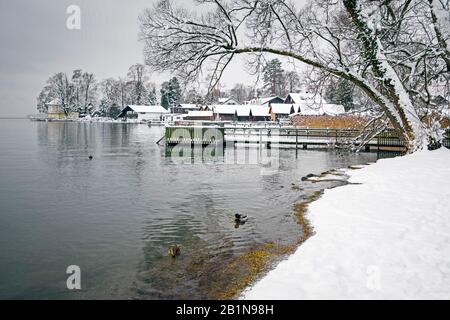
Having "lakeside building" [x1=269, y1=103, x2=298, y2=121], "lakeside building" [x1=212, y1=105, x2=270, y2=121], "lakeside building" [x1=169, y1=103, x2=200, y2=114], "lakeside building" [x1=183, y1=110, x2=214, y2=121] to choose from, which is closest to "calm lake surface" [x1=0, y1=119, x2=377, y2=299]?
"lakeside building" [x1=183, y1=110, x2=214, y2=121]

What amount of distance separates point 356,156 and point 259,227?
22.7m

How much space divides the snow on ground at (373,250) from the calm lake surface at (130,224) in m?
1.29

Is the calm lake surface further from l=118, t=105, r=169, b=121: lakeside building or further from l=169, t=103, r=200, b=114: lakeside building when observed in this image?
l=118, t=105, r=169, b=121: lakeside building

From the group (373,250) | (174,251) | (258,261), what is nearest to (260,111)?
(174,251)

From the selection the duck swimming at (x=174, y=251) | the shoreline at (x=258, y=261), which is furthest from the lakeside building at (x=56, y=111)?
the shoreline at (x=258, y=261)

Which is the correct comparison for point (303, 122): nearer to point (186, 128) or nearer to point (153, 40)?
point (186, 128)

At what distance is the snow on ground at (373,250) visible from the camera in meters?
5.59

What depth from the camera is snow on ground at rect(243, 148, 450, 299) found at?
5.59 metres

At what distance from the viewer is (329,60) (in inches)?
656

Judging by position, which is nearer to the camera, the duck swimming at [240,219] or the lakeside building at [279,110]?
the duck swimming at [240,219]

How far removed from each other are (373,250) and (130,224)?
6841 millimetres

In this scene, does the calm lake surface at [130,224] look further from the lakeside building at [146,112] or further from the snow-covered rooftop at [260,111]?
the lakeside building at [146,112]

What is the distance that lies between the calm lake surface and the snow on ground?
4.23 feet
